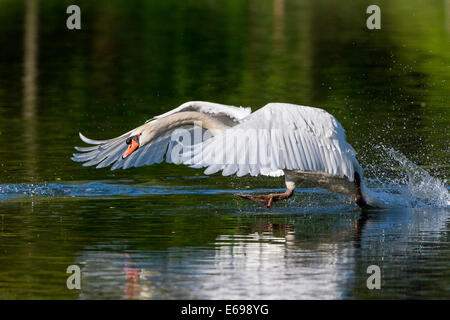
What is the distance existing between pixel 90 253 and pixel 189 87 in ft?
50.0

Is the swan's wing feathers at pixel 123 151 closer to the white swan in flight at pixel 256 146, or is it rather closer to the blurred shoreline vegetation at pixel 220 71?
the white swan in flight at pixel 256 146

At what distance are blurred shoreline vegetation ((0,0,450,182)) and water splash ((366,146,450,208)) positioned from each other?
727mm

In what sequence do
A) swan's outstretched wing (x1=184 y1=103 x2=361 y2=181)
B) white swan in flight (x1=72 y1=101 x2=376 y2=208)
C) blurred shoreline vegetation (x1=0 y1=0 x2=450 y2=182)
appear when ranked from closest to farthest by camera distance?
1. swan's outstretched wing (x1=184 y1=103 x2=361 y2=181)
2. white swan in flight (x1=72 y1=101 x2=376 y2=208)
3. blurred shoreline vegetation (x1=0 y1=0 x2=450 y2=182)

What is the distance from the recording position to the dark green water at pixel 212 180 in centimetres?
1007

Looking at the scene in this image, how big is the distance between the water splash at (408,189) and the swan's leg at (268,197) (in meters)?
1.03

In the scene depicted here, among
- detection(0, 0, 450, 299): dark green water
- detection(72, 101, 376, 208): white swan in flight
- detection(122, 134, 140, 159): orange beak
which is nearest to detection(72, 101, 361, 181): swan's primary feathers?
Answer: detection(72, 101, 376, 208): white swan in flight

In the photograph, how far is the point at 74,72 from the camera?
95.7 ft

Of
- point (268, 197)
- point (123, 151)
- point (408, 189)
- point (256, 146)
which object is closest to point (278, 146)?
point (256, 146)

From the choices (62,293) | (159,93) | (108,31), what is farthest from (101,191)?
(108,31)

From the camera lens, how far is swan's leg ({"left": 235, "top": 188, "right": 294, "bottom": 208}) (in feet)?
43.9

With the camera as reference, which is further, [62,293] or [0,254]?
[0,254]

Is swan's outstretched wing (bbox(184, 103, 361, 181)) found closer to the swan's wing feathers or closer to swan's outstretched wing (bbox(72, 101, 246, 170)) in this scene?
swan's outstretched wing (bbox(72, 101, 246, 170))


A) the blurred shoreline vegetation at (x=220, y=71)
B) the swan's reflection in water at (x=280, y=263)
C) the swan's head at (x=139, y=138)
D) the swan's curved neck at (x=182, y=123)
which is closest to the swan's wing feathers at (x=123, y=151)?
the swan's head at (x=139, y=138)
